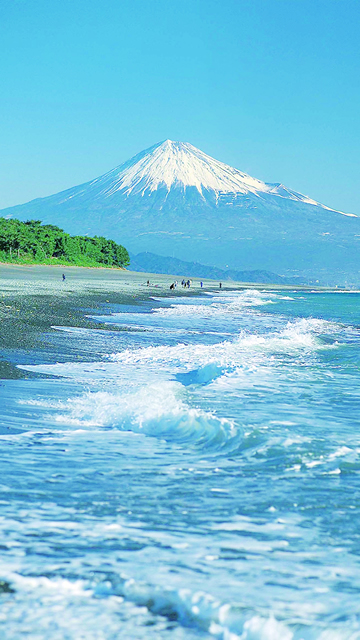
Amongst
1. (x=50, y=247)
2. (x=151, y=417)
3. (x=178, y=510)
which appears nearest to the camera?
(x=178, y=510)

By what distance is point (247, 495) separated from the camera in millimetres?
5801

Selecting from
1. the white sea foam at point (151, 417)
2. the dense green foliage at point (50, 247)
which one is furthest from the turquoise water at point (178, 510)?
the dense green foliage at point (50, 247)

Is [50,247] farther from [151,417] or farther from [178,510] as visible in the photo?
[178,510]

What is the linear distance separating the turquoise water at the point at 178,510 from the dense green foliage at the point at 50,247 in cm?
8107

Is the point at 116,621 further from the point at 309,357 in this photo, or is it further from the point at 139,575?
the point at 309,357

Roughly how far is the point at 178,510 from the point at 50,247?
10094 centimetres

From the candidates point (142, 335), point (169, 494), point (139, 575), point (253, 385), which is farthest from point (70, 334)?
point (139, 575)

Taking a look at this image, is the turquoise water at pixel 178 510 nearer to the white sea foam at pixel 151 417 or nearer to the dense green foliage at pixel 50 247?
the white sea foam at pixel 151 417

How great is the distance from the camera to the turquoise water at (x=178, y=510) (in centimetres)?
382

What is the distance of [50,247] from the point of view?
10344cm

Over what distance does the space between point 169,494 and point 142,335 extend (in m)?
14.5

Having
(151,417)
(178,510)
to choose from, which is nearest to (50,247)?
(151,417)

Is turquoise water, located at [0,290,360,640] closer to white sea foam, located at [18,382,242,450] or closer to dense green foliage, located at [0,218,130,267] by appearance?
white sea foam, located at [18,382,242,450]

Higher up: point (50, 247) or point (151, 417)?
point (50, 247)
